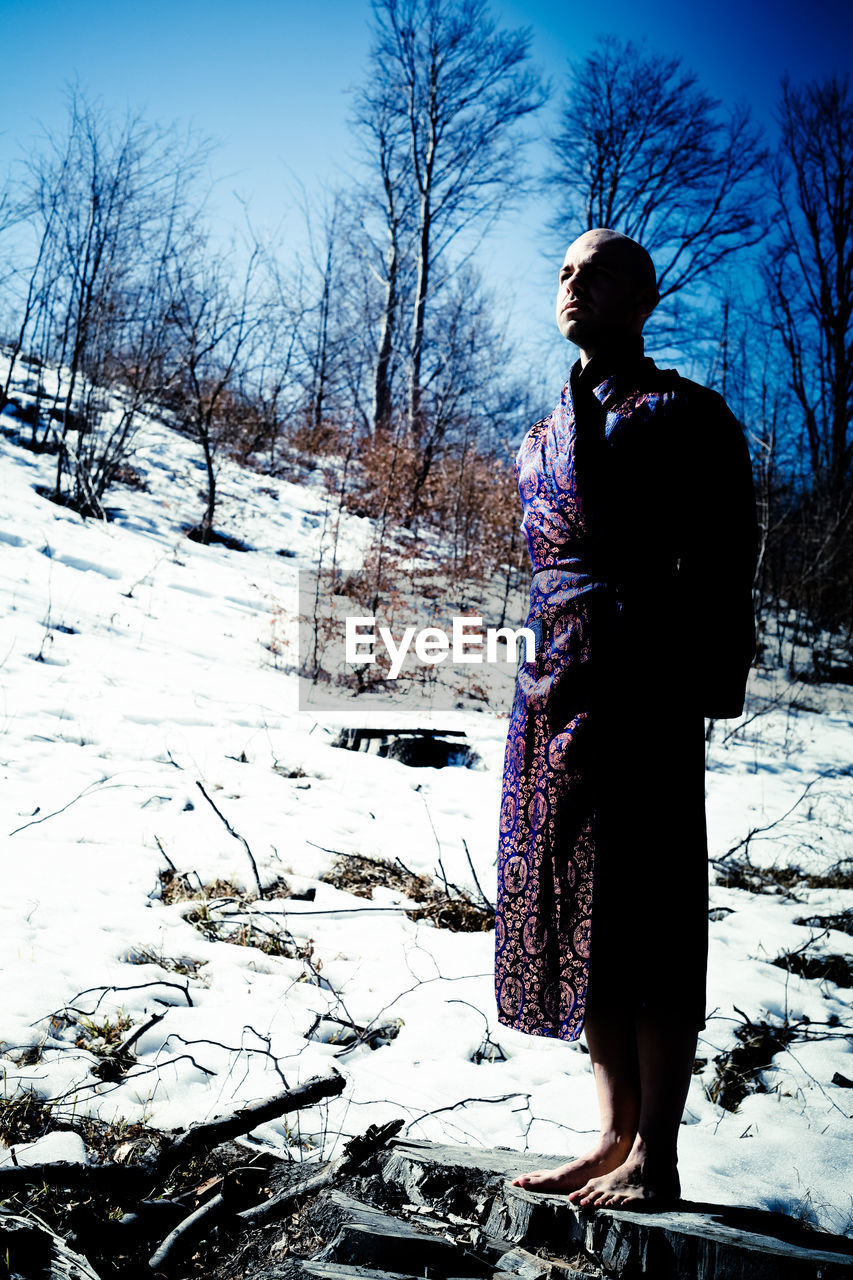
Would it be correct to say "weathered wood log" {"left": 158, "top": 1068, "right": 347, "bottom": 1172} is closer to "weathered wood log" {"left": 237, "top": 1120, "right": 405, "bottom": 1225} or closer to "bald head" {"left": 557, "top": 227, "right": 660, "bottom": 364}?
"weathered wood log" {"left": 237, "top": 1120, "right": 405, "bottom": 1225}

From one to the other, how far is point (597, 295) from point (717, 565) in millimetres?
580

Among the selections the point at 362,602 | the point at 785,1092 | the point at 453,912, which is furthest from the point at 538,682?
the point at 362,602

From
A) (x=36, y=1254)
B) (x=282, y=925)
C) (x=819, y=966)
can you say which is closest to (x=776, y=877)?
(x=819, y=966)

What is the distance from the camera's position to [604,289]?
1.39 meters

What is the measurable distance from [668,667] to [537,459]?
0.51m

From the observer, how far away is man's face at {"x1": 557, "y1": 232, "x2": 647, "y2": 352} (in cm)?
139

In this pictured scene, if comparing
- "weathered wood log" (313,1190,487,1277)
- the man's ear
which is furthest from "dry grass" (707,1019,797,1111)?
the man's ear

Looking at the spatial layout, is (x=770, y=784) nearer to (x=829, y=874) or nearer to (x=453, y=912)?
(x=829, y=874)

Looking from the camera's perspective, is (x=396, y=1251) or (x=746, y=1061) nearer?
(x=396, y=1251)

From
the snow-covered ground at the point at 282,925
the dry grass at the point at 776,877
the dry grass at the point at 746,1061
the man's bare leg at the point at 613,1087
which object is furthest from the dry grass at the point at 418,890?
the man's bare leg at the point at 613,1087

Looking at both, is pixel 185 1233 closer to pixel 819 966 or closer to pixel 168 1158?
pixel 168 1158

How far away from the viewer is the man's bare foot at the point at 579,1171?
4.17 ft

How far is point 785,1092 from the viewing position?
2215 millimetres

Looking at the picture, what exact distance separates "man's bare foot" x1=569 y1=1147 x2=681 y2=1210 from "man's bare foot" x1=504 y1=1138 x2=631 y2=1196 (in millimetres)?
24
